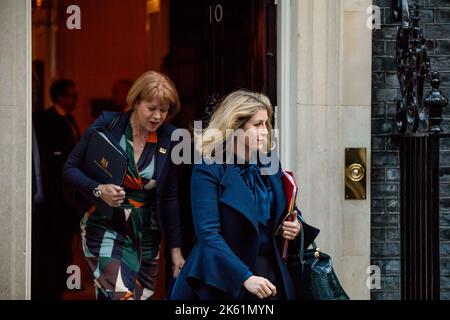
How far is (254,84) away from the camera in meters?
7.18

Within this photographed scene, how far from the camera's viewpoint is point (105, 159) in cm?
621

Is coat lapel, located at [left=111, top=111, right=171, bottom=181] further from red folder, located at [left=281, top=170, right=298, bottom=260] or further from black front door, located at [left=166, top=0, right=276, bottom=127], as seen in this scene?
red folder, located at [left=281, top=170, right=298, bottom=260]

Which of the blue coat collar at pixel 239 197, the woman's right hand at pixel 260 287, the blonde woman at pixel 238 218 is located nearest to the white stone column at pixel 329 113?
the blonde woman at pixel 238 218

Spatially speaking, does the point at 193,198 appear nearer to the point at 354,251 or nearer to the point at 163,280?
the point at 354,251

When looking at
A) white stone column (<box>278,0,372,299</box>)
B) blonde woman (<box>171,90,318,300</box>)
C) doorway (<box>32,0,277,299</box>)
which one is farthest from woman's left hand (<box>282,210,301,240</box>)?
doorway (<box>32,0,277,299</box>)

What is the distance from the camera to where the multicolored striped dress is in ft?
20.3

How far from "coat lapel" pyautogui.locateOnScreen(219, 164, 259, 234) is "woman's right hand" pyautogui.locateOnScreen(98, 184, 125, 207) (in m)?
1.24

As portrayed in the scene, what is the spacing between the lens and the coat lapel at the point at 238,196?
194 inches

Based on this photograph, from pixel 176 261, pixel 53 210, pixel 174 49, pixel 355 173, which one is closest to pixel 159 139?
pixel 176 261

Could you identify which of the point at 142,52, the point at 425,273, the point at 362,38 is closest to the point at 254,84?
the point at 362,38

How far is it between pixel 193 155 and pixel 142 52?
19.8ft

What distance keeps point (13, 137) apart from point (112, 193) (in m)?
0.88

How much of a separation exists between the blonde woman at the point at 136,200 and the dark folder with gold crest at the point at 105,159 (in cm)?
5

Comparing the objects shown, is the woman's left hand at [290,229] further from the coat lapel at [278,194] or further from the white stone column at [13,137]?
the white stone column at [13,137]
